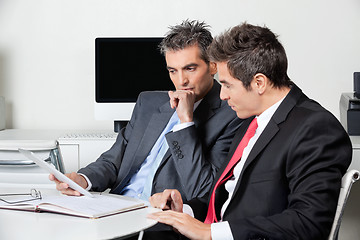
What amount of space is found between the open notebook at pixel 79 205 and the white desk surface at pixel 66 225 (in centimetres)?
2

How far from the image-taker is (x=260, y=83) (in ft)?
6.05

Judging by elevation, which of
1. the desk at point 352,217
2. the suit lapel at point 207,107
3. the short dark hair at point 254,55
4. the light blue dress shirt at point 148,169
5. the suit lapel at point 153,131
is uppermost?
the short dark hair at point 254,55

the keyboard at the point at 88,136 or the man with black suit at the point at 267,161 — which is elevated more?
the man with black suit at the point at 267,161

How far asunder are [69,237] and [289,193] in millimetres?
666

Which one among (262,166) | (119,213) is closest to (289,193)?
(262,166)

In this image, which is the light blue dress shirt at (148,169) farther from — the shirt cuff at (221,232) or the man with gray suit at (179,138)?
the shirt cuff at (221,232)

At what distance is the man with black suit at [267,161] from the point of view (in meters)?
1.59

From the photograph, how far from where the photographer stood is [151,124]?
2609 mm

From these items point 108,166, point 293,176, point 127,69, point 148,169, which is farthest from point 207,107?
point 127,69

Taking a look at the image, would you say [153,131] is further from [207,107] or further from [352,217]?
[352,217]

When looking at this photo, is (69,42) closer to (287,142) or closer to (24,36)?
(24,36)

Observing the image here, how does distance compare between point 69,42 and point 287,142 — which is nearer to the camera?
point 287,142

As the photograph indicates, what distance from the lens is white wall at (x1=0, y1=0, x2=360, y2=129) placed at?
3.67 metres

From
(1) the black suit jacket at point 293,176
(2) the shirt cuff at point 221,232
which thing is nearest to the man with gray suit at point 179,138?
(1) the black suit jacket at point 293,176
